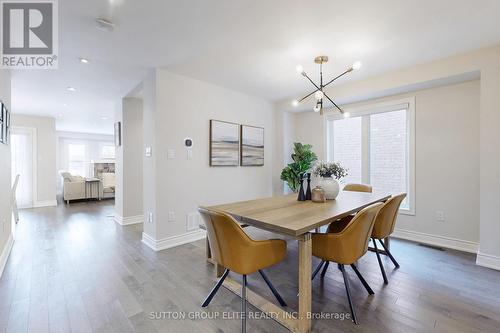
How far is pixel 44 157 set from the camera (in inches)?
238

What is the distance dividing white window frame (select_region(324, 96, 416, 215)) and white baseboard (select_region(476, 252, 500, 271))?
3.03ft

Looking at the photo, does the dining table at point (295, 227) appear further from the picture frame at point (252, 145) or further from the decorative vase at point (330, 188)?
the picture frame at point (252, 145)

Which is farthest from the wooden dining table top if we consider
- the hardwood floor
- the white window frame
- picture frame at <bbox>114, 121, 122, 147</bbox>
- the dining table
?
picture frame at <bbox>114, 121, 122, 147</bbox>

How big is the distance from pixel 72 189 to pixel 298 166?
6.27 metres

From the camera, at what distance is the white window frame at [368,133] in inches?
134

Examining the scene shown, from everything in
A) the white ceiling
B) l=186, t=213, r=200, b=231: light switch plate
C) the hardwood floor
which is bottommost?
the hardwood floor

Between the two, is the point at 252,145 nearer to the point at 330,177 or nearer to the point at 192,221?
the point at 192,221

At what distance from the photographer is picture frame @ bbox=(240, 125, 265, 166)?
163 inches

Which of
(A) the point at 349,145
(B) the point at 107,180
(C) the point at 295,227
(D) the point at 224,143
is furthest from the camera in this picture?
(B) the point at 107,180

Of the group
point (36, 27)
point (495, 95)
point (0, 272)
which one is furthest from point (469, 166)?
point (0, 272)

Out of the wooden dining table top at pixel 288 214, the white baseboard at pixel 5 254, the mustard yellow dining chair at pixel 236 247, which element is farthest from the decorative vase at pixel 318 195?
the white baseboard at pixel 5 254

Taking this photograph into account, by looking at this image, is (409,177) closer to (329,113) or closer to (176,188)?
(329,113)

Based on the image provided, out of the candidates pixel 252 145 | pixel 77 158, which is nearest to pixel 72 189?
pixel 77 158

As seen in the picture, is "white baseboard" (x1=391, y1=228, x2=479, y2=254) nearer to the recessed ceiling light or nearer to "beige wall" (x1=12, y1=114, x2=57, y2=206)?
the recessed ceiling light
